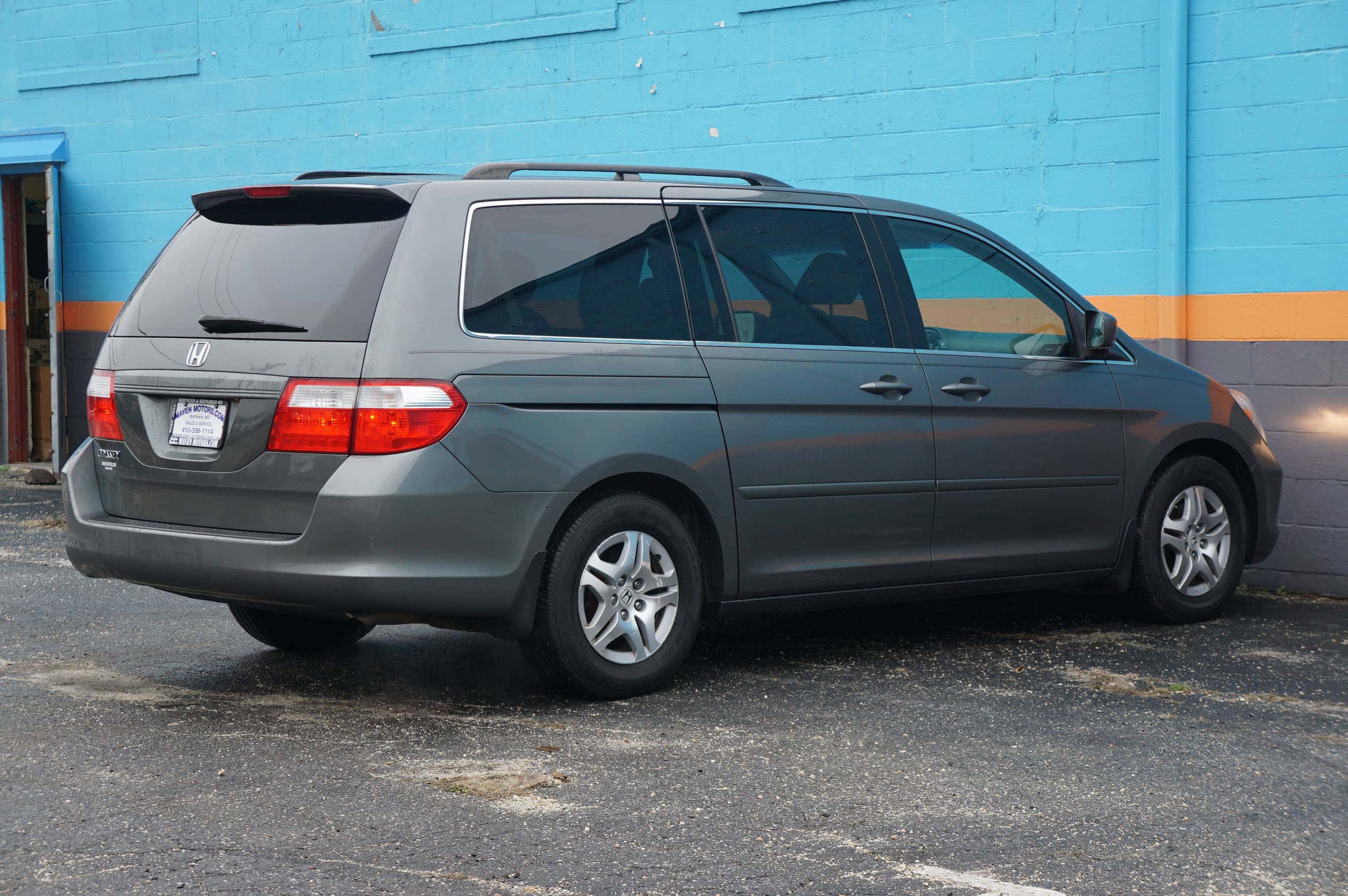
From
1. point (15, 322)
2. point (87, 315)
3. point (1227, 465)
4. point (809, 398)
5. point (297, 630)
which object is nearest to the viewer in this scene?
point (809, 398)

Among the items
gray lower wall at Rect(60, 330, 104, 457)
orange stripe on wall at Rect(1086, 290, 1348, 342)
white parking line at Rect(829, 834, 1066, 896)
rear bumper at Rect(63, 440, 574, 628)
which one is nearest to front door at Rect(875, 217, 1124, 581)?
rear bumper at Rect(63, 440, 574, 628)

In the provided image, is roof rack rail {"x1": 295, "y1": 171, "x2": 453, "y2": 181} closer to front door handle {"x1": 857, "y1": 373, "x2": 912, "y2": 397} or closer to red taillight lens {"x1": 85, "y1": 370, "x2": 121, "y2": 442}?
red taillight lens {"x1": 85, "y1": 370, "x2": 121, "y2": 442}

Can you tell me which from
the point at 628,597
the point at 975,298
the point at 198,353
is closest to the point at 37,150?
the point at 198,353

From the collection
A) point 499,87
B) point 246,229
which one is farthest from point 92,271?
point 246,229

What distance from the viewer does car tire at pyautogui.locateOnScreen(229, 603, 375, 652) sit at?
19.6 ft

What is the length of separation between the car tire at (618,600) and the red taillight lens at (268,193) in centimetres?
144

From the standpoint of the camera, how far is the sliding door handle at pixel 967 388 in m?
6.04

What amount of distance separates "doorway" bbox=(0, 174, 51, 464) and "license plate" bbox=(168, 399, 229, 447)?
9.19 meters

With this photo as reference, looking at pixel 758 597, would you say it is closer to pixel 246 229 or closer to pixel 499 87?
pixel 246 229

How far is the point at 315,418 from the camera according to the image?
4.73 metres

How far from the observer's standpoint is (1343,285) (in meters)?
7.87

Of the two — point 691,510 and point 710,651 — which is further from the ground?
point 691,510

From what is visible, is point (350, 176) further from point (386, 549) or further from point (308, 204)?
point (386, 549)

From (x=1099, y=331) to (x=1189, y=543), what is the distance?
1.14m
